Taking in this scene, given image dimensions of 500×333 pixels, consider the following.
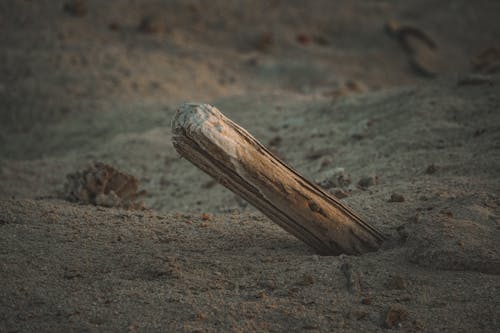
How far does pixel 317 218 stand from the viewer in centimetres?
309

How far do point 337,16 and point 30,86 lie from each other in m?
7.00

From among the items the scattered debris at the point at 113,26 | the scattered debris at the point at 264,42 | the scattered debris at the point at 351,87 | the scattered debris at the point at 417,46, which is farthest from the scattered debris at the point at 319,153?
the scattered debris at the point at 417,46

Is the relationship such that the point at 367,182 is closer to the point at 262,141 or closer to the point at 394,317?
the point at 394,317

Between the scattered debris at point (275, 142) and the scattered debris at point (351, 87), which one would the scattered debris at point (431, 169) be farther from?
the scattered debris at point (351, 87)

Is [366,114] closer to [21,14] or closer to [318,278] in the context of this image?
[318,278]

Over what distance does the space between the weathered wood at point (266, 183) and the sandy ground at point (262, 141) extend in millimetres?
152

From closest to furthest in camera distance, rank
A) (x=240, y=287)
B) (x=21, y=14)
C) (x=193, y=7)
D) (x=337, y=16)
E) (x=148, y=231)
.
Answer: (x=240, y=287) < (x=148, y=231) < (x=21, y=14) < (x=193, y=7) < (x=337, y=16)

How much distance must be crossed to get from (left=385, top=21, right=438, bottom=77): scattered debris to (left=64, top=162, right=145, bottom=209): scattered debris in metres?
8.35

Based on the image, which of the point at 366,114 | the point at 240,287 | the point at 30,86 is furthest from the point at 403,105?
the point at 30,86

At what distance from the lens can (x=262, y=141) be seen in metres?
6.56

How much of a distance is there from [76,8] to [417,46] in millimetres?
6635

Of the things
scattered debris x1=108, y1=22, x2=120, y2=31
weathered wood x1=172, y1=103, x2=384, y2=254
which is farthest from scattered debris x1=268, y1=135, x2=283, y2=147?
scattered debris x1=108, y1=22, x2=120, y2=31

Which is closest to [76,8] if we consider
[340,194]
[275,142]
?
[275,142]

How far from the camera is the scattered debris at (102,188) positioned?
419cm
